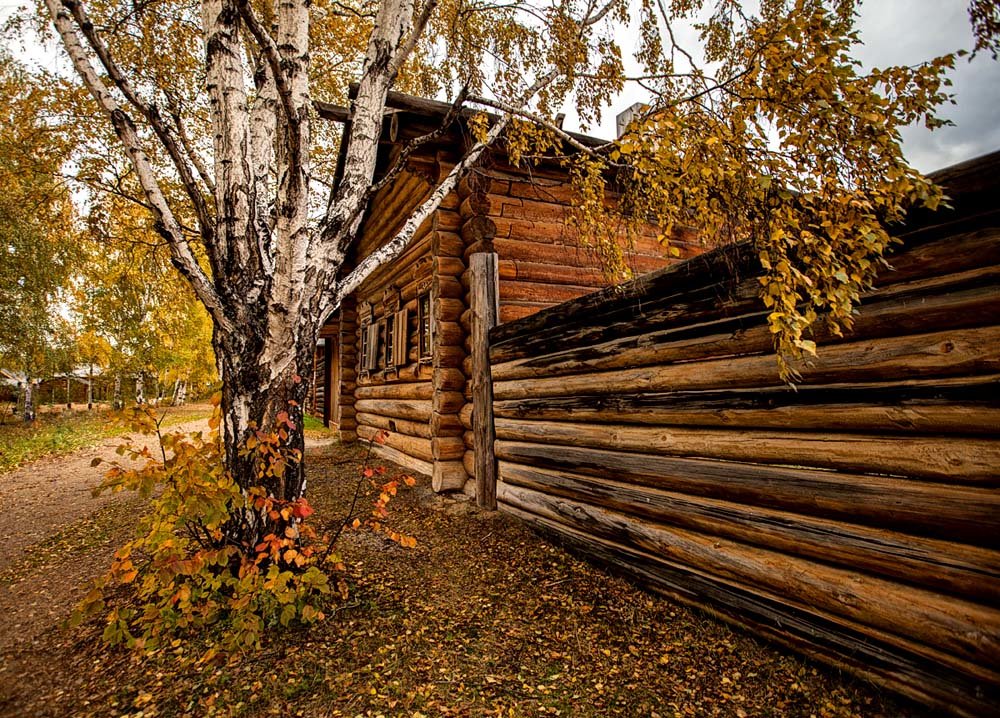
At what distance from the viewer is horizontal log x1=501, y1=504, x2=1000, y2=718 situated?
1950 millimetres

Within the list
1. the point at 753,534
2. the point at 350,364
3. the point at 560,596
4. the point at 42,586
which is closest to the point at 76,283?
the point at 350,364

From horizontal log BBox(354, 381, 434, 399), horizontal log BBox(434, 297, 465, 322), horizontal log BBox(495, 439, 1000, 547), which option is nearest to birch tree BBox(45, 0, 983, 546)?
horizontal log BBox(495, 439, 1000, 547)

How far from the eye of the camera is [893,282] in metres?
→ 2.23

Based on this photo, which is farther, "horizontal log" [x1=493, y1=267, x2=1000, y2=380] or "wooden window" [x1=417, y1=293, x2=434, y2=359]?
"wooden window" [x1=417, y1=293, x2=434, y2=359]

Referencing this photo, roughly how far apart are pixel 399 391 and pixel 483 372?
325cm

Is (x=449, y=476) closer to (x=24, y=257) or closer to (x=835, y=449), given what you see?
(x=835, y=449)

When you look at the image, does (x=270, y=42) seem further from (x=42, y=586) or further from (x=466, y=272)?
(x=42, y=586)

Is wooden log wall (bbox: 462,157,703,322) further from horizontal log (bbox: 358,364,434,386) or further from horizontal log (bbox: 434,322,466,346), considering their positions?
horizontal log (bbox: 358,364,434,386)

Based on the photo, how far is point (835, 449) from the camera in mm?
2371

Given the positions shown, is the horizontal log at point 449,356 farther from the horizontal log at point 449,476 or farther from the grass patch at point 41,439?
the grass patch at point 41,439

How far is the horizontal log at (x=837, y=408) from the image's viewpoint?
76.5 inches

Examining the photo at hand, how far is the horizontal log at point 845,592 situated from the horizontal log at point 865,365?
957 millimetres

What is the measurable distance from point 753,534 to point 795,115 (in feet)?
7.17

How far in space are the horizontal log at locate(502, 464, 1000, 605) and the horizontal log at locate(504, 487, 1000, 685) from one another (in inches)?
1.9
